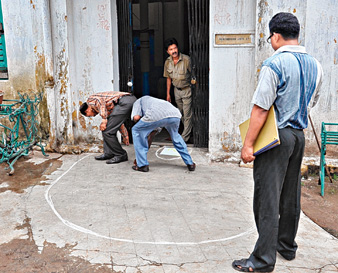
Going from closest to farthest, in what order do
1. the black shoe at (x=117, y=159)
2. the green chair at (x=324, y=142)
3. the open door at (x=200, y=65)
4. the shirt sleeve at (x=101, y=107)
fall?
the green chair at (x=324, y=142), the shirt sleeve at (x=101, y=107), the black shoe at (x=117, y=159), the open door at (x=200, y=65)

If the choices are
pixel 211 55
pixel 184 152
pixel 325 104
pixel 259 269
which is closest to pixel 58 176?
pixel 184 152

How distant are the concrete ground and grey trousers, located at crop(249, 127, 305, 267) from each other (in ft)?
1.12

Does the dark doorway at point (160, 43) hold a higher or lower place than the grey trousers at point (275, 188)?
higher

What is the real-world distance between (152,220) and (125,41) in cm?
385

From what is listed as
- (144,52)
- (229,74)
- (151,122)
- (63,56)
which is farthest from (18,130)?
(144,52)

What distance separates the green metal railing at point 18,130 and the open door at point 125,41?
153cm

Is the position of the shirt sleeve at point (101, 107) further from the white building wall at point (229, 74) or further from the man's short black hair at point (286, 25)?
the man's short black hair at point (286, 25)

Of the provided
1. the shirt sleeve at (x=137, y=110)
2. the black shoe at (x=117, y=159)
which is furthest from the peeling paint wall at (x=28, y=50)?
the shirt sleeve at (x=137, y=110)

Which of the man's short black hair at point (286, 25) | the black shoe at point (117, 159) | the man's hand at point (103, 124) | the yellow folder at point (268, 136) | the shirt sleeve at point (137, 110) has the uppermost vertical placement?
the man's short black hair at point (286, 25)

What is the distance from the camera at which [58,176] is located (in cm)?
547

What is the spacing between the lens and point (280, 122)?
2.78 m

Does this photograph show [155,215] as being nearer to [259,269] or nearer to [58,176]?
[259,269]

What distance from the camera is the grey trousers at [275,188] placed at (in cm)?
279

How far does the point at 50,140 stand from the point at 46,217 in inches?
110
